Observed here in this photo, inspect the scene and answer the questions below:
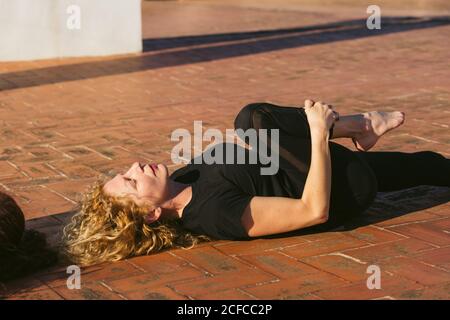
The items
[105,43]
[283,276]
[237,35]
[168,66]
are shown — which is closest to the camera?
[283,276]

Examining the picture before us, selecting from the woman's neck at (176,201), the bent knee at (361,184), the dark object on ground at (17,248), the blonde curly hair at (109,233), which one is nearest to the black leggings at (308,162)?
the bent knee at (361,184)

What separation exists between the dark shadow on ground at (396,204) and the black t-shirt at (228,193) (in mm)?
222

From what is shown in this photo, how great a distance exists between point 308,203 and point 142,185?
2.37 feet

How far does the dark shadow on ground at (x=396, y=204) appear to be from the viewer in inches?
179

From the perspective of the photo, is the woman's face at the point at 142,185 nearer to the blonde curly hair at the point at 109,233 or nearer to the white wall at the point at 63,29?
the blonde curly hair at the point at 109,233

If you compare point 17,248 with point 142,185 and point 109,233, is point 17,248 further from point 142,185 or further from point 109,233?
point 142,185

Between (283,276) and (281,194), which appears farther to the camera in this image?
(281,194)

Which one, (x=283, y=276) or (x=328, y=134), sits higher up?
(x=328, y=134)

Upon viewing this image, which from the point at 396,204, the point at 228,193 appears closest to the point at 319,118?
the point at 228,193

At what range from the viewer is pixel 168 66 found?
1026cm

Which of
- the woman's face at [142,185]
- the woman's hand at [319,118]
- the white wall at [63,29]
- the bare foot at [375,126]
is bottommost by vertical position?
the woman's face at [142,185]
